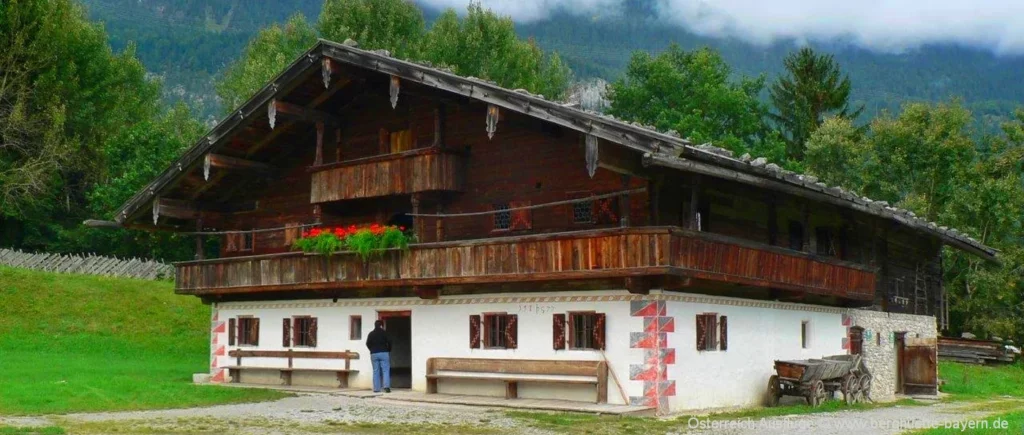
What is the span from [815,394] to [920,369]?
29.9 ft

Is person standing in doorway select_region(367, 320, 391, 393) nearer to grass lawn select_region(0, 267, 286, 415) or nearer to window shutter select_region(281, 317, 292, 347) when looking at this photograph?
grass lawn select_region(0, 267, 286, 415)

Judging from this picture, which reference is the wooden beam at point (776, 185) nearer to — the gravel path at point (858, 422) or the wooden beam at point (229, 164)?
the gravel path at point (858, 422)

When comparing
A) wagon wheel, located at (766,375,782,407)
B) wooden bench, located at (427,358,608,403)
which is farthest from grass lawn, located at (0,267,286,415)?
wagon wheel, located at (766,375,782,407)

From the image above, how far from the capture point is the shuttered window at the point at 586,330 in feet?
71.4

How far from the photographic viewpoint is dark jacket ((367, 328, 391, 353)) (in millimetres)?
24438

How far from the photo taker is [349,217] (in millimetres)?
27500

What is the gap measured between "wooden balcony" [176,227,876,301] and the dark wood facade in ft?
0.13

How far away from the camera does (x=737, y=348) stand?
77.7 ft

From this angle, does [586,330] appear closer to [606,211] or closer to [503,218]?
[606,211]

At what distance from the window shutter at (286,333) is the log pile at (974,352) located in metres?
25.3

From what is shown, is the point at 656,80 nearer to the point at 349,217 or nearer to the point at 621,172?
the point at 349,217

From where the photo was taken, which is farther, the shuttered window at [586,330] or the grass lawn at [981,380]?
the grass lawn at [981,380]

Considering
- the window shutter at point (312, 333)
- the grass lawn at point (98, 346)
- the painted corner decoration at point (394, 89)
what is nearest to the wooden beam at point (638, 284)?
the painted corner decoration at point (394, 89)

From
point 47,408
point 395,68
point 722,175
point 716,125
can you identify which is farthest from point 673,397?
point 716,125
